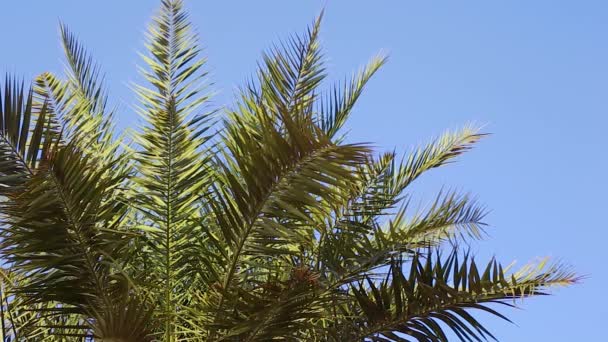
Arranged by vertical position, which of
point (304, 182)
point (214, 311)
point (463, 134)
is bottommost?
point (214, 311)

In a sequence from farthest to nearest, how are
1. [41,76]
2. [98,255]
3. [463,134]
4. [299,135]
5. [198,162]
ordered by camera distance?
[463,134]
[41,76]
[198,162]
[98,255]
[299,135]

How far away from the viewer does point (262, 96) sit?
8.34 meters

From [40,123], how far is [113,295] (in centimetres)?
125

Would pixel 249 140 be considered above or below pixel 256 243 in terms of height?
above

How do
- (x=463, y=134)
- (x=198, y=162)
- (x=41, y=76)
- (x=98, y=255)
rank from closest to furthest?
→ 1. (x=98, y=255)
2. (x=198, y=162)
3. (x=41, y=76)
4. (x=463, y=134)

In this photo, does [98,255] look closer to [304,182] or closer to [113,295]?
[113,295]

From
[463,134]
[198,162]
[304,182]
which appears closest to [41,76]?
[198,162]

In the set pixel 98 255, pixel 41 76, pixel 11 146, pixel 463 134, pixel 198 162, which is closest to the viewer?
pixel 11 146

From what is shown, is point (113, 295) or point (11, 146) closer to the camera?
point (11, 146)

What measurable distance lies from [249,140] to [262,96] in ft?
6.60

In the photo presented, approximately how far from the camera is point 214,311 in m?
6.79

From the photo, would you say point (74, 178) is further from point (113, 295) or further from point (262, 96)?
point (262, 96)

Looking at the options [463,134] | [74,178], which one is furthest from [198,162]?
[463,134]

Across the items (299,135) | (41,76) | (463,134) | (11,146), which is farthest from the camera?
(463,134)
